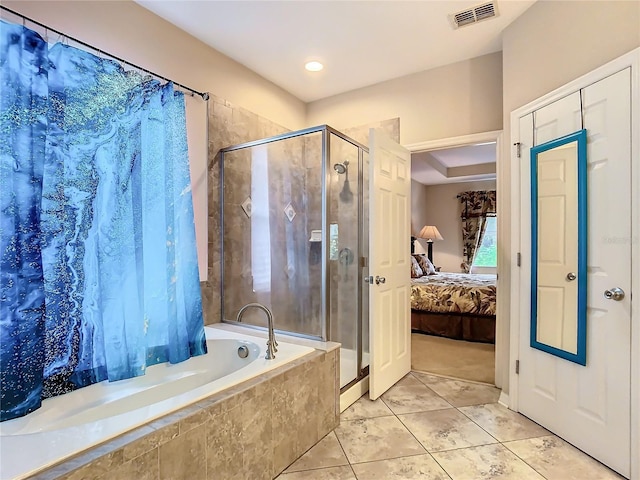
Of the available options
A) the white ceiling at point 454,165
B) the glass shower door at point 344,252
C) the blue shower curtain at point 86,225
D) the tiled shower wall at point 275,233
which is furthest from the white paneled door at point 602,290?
the white ceiling at point 454,165

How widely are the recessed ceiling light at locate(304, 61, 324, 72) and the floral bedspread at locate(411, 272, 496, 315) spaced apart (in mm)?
2778

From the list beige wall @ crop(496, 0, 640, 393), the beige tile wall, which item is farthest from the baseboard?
beige wall @ crop(496, 0, 640, 393)

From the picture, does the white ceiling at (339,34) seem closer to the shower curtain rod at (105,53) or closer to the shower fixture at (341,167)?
the shower curtain rod at (105,53)

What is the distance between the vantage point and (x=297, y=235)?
→ 293 centimetres

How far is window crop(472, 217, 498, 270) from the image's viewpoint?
712 cm

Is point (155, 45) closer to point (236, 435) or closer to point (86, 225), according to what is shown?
point (86, 225)

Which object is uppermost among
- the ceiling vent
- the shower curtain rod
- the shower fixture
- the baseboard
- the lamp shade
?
the ceiling vent

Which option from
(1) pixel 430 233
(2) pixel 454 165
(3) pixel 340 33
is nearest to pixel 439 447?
(3) pixel 340 33

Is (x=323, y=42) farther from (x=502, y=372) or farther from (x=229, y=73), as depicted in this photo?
(x=502, y=372)

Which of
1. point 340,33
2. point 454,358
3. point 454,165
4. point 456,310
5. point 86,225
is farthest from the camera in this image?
point 454,165

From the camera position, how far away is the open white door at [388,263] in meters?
2.54

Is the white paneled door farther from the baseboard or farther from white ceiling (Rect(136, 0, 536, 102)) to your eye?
the baseboard

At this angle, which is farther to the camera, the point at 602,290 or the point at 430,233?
the point at 430,233

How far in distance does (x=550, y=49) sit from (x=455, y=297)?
105 inches
